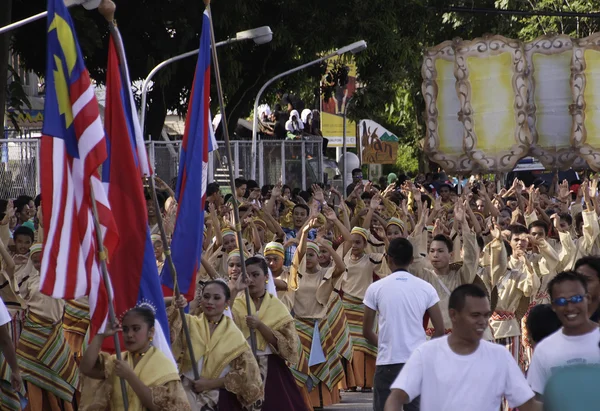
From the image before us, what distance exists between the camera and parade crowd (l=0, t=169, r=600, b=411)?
5.80 m

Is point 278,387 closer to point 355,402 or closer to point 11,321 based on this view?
point 11,321

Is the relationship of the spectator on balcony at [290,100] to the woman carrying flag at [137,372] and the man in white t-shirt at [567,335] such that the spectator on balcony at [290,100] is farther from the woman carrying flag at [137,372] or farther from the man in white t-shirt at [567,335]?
the man in white t-shirt at [567,335]

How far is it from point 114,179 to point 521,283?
479 cm

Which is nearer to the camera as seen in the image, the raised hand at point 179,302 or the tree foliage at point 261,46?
the raised hand at point 179,302

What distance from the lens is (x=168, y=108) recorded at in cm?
2653

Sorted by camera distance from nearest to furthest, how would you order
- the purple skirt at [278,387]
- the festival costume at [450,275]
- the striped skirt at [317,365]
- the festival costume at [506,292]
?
the purple skirt at [278,387] < the festival costume at [450,275] < the festival costume at [506,292] < the striped skirt at [317,365]

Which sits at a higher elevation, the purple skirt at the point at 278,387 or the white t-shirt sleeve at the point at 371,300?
the white t-shirt sleeve at the point at 371,300

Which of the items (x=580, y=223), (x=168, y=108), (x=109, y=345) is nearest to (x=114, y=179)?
(x=109, y=345)

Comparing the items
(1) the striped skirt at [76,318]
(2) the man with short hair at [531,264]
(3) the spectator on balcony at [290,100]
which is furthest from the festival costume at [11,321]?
(3) the spectator on balcony at [290,100]

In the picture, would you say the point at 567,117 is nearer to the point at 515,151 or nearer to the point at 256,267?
the point at 515,151

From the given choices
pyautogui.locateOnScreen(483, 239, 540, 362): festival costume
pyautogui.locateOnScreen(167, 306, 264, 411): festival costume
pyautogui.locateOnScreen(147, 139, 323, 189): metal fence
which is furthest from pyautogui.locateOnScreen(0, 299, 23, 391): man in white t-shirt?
pyautogui.locateOnScreen(147, 139, 323, 189): metal fence

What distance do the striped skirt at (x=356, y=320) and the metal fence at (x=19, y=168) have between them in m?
6.73

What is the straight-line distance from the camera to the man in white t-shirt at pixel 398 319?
326 inches

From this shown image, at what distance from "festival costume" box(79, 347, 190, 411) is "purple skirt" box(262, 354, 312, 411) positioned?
2233mm
